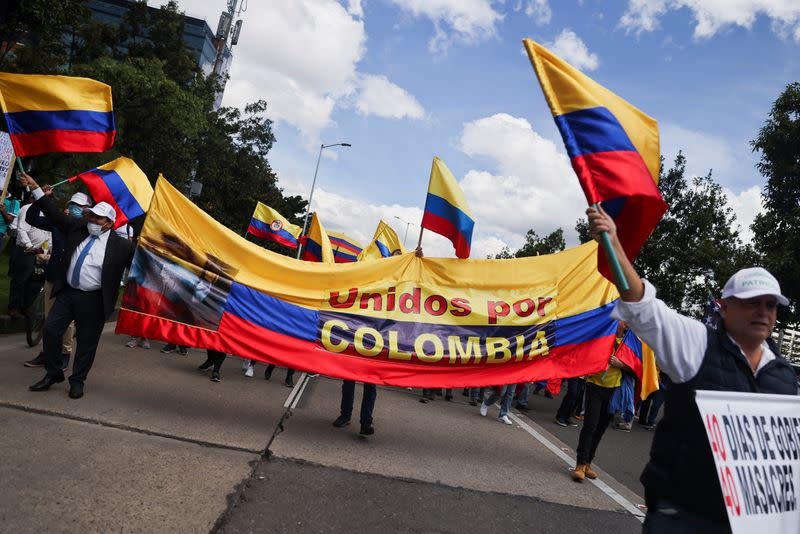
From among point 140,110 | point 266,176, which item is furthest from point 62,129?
point 266,176

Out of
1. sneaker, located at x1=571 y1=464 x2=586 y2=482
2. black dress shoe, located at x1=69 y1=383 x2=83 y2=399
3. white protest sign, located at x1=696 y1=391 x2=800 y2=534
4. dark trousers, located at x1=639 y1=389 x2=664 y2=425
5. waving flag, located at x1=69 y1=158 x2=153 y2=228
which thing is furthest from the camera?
dark trousers, located at x1=639 y1=389 x2=664 y2=425

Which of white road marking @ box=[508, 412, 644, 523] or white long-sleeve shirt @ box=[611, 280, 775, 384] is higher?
white long-sleeve shirt @ box=[611, 280, 775, 384]

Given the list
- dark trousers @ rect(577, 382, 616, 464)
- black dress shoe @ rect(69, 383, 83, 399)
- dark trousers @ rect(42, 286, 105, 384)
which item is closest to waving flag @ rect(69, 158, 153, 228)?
dark trousers @ rect(42, 286, 105, 384)

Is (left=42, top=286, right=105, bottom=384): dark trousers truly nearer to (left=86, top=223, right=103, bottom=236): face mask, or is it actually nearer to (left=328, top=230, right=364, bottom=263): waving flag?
(left=86, top=223, right=103, bottom=236): face mask

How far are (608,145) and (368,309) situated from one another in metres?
3.77

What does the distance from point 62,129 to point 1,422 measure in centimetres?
330

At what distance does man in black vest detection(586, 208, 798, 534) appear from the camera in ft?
7.47

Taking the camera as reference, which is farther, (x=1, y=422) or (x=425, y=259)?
(x=425, y=259)

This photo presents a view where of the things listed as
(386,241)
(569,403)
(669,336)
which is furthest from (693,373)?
(386,241)

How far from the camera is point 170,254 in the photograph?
622 cm

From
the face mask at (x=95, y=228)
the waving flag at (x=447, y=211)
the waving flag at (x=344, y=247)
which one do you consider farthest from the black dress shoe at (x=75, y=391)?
the waving flag at (x=344, y=247)

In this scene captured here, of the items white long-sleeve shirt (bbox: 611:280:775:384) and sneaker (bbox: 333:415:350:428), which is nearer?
white long-sleeve shirt (bbox: 611:280:775:384)

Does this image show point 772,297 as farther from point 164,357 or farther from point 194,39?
point 194,39

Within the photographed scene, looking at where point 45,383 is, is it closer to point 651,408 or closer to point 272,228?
point 272,228
